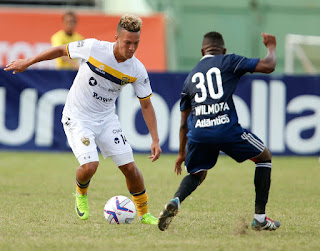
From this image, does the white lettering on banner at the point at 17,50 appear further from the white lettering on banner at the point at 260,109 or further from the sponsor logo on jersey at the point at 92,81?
the sponsor logo on jersey at the point at 92,81

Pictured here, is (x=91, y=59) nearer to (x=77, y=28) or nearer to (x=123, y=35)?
(x=123, y=35)

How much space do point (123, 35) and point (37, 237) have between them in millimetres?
2099

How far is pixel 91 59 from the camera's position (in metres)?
6.59

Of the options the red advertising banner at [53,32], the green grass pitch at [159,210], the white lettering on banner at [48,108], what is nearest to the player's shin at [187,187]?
the green grass pitch at [159,210]

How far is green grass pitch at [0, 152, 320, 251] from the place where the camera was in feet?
18.2

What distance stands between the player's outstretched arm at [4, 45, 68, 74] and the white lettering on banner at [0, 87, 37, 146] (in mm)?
7469

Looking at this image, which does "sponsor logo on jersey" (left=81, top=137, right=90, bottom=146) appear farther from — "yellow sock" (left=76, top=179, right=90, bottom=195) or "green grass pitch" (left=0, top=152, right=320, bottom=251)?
"green grass pitch" (left=0, top=152, right=320, bottom=251)

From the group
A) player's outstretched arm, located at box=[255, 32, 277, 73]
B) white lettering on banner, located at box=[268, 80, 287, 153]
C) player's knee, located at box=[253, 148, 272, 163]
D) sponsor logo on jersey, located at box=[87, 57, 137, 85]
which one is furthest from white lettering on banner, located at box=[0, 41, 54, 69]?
player's outstretched arm, located at box=[255, 32, 277, 73]

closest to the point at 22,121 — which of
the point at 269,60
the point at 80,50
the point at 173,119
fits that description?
the point at 173,119

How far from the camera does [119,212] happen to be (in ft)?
22.0

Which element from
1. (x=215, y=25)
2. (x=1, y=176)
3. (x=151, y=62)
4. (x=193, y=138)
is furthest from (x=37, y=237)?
(x=215, y=25)

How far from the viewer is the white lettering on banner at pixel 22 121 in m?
13.8

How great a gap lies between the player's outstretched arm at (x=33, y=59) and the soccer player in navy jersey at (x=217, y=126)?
53.0 inches

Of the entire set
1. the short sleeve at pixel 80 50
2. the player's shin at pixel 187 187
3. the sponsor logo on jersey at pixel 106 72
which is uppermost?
the short sleeve at pixel 80 50
